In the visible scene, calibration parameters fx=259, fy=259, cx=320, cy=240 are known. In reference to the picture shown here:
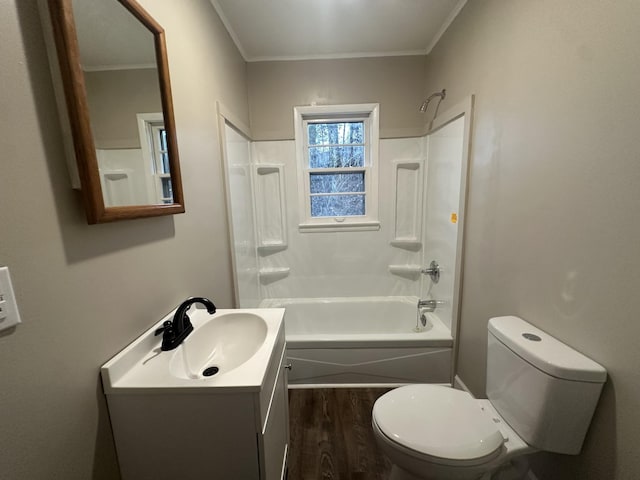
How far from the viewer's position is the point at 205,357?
1.08 metres

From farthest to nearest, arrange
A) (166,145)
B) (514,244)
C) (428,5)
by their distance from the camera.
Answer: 1. (428,5)
2. (514,244)
3. (166,145)

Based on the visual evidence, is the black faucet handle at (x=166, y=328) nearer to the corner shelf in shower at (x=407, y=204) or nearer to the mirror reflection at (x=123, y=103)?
the mirror reflection at (x=123, y=103)

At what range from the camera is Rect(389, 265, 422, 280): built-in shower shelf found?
2.55m

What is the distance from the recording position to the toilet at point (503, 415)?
0.87 m

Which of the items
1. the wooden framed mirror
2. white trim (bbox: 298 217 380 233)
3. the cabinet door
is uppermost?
the wooden framed mirror

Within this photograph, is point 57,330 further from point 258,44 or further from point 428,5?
point 428,5

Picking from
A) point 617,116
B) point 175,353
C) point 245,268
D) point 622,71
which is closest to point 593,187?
point 617,116

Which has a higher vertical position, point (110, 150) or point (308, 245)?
point (110, 150)

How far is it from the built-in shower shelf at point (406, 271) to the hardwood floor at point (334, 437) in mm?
1097

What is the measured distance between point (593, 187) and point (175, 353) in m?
1.53

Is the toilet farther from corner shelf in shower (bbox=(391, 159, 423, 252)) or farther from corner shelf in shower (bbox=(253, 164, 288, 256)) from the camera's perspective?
corner shelf in shower (bbox=(253, 164, 288, 256))

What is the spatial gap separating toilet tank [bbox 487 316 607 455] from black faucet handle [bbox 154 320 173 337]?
1314mm

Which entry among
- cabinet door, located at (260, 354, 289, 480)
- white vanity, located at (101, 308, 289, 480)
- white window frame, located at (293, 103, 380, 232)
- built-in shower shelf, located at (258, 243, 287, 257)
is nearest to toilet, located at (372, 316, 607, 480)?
cabinet door, located at (260, 354, 289, 480)

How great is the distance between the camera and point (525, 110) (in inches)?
44.9
